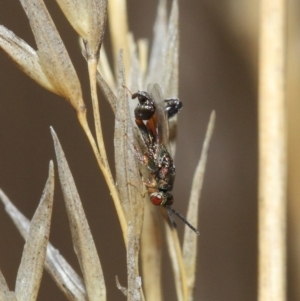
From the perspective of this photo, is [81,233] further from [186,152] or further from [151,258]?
[186,152]

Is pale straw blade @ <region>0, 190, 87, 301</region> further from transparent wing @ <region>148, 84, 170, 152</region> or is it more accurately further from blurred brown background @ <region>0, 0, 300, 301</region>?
blurred brown background @ <region>0, 0, 300, 301</region>

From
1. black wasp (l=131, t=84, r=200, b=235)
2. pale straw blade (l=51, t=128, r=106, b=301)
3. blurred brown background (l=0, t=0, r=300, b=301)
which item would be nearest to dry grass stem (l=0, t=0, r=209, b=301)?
pale straw blade (l=51, t=128, r=106, b=301)

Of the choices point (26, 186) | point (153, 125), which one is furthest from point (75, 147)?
point (153, 125)

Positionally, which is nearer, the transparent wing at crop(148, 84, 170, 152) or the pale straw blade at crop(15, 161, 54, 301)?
the pale straw blade at crop(15, 161, 54, 301)

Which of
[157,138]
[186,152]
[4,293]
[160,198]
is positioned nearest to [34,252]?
[4,293]

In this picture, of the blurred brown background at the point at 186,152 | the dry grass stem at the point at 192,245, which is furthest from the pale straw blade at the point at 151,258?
the blurred brown background at the point at 186,152

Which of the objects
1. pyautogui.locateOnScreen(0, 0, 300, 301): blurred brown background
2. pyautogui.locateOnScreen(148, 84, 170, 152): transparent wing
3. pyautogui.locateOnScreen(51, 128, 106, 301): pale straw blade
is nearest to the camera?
pyautogui.locateOnScreen(51, 128, 106, 301): pale straw blade

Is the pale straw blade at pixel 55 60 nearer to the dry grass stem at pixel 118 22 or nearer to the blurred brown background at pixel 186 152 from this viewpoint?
the dry grass stem at pixel 118 22
